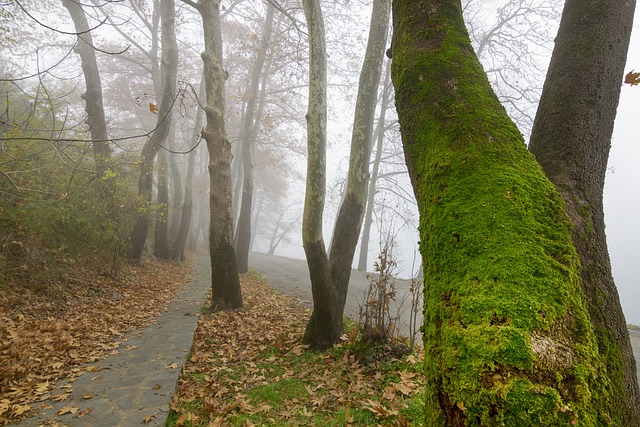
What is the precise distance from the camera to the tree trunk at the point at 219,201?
7.52 meters

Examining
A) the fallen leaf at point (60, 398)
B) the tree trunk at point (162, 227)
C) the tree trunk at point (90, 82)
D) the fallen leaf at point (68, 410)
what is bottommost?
the fallen leaf at point (60, 398)

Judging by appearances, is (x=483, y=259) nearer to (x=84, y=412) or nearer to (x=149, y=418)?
(x=149, y=418)

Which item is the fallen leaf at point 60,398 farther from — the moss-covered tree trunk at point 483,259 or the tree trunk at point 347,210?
the moss-covered tree trunk at point 483,259

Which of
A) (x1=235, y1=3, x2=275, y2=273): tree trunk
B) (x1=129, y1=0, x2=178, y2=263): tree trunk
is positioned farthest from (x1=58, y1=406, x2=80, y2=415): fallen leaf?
(x1=235, y1=3, x2=275, y2=273): tree trunk

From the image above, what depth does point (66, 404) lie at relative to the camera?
3.46m

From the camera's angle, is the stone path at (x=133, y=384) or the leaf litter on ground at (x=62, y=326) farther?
the leaf litter on ground at (x=62, y=326)

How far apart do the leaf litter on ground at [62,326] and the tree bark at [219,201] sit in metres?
1.47

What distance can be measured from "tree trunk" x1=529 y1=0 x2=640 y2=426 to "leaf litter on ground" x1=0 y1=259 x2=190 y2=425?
4.61 m

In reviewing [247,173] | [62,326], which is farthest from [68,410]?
[247,173]

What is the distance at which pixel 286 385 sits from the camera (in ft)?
14.4

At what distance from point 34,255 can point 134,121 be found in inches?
858

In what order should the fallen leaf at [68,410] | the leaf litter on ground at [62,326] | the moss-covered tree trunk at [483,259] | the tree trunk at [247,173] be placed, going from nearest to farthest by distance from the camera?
the moss-covered tree trunk at [483,259] < the fallen leaf at [68,410] < the leaf litter on ground at [62,326] < the tree trunk at [247,173]

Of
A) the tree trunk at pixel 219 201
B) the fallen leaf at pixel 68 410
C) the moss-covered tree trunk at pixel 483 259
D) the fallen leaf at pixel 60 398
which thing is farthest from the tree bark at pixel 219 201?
the moss-covered tree trunk at pixel 483 259

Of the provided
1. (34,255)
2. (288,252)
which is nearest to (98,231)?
(34,255)
